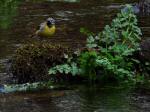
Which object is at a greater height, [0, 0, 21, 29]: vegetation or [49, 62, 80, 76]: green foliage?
[0, 0, 21, 29]: vegetation

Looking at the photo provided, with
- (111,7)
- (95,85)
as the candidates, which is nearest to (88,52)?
(95,85)

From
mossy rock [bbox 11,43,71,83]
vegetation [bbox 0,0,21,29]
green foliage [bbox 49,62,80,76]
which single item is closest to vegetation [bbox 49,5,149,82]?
green foliage [bbox 49,62,80,76]

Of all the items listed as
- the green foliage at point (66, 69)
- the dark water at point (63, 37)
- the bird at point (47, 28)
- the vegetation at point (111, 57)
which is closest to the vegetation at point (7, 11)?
the dark water at point (63, 37)

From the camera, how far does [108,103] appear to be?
26.8 ft

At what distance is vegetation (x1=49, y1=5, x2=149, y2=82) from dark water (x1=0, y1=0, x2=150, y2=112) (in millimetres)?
348

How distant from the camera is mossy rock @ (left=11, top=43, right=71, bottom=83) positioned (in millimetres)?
9094

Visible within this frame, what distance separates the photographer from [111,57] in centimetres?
936

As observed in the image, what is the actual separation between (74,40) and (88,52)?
10.7 ft

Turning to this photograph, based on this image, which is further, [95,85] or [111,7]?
[111,7]

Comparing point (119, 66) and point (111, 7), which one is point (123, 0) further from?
point (119, 66)

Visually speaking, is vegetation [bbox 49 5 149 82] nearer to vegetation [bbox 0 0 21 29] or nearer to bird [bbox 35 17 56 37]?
bird [bbox 35 17 56 37]

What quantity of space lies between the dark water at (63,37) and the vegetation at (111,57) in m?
0.35

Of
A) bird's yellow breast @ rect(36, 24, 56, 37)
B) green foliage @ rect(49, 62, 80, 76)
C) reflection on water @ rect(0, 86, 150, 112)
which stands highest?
bird's yellow breast @ rect(36, 24, 56, 37)

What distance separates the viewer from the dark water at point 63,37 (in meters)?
8.05
